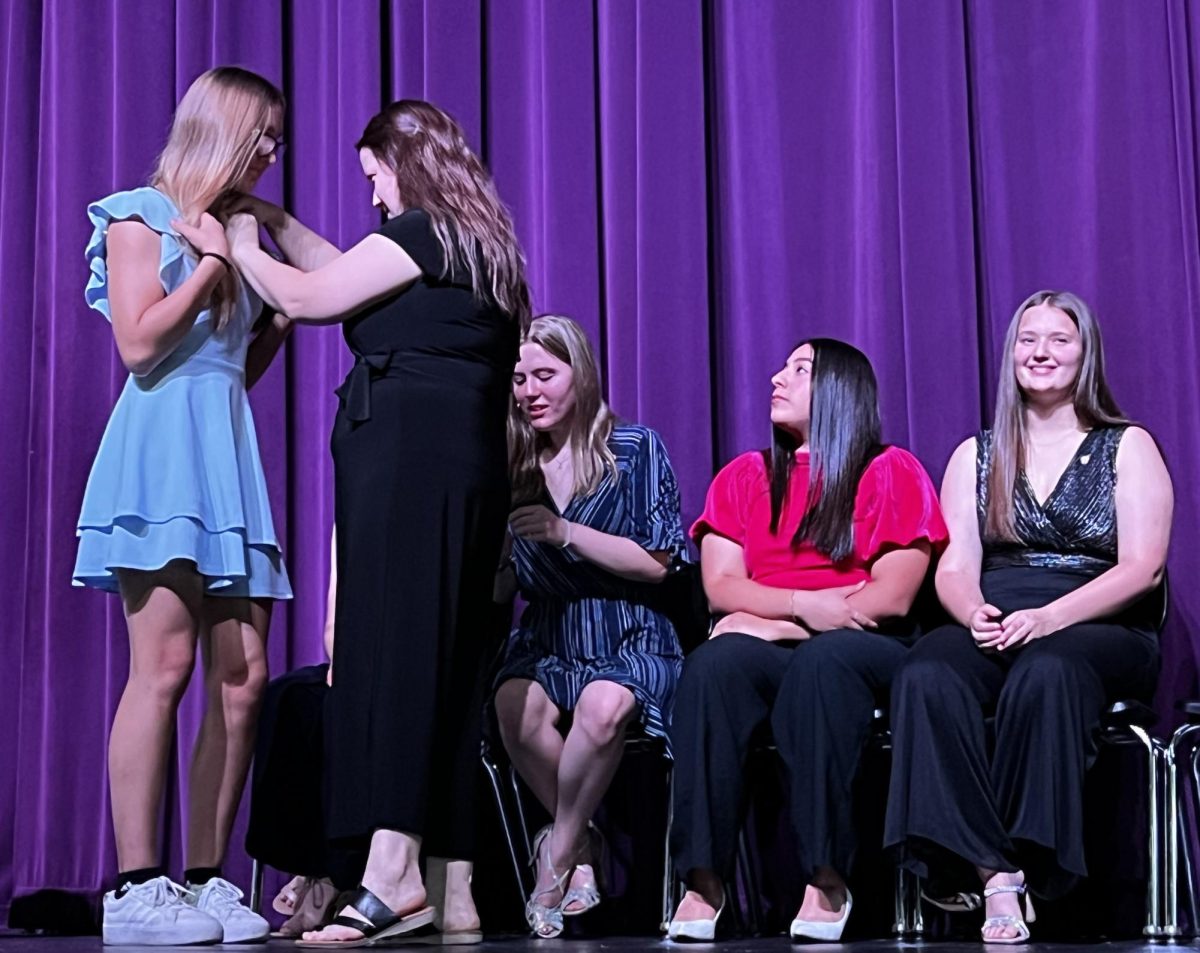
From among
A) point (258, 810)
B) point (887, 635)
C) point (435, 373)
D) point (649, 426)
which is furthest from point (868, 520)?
point (258, 810)

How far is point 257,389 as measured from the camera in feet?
13.1

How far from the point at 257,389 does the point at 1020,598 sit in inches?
75.8

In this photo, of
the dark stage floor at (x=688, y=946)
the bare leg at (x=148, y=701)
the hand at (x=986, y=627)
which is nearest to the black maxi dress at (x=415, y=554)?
the dark stage floor at (x=688, y=946)

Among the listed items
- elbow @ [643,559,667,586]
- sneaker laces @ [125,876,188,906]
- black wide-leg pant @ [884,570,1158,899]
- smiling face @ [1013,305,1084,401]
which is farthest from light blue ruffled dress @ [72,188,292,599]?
smiling face @ [1013,305,1084,401]

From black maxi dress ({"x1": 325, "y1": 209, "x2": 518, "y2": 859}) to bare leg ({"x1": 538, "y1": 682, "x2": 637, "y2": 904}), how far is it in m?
0.54

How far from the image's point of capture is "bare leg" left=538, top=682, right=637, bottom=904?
3080 millimetres

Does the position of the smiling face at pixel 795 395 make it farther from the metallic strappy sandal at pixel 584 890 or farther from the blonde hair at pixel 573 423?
the metallic strappy sandal at pixel 584 890

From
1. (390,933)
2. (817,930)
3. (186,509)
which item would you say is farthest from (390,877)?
(817,930)

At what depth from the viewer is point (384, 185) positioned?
263cm

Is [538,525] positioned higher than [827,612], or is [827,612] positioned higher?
[538,525]

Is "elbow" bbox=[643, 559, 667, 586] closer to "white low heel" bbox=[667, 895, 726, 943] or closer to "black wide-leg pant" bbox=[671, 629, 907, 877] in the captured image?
"black wide-leg pant" bbox=[671, 629, 907, 877]

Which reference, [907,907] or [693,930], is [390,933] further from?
[907,907]

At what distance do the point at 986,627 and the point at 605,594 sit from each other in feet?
2.67

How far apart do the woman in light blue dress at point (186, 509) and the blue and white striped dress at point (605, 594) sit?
0.70 metres
